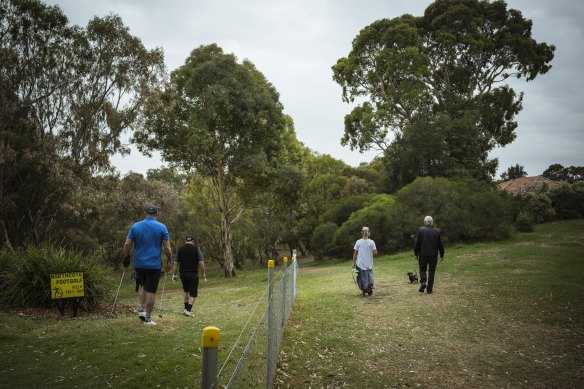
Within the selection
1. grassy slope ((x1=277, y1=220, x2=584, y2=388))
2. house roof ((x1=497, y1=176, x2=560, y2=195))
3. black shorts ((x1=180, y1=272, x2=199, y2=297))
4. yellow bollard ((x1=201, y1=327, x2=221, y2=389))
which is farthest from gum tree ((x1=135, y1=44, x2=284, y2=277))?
house roof ((x1=497, y1=176, x2=560, y2=195))

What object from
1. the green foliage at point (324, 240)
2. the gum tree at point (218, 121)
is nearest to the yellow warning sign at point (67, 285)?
the gum tree at point (218, 121)

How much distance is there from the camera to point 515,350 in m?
6.34

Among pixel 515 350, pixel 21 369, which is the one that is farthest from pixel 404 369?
pixel 21 369

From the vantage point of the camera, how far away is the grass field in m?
5.36

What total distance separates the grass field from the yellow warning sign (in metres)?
0.57

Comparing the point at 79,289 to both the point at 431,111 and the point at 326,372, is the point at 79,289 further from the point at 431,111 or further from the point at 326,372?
the point at 431,111

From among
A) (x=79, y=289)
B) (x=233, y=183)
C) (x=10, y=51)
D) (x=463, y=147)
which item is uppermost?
(x=10, y=51)

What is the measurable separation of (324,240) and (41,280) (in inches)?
988

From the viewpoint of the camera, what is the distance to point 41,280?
1039 cm

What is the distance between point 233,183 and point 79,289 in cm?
1833

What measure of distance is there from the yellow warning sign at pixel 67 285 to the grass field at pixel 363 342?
572mm

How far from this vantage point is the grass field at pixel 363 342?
5.36 m

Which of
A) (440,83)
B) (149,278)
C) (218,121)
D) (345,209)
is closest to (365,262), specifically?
(149,278)

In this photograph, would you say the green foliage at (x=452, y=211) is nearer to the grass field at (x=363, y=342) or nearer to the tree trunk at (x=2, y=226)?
the grass field at (x=363, y=342)
